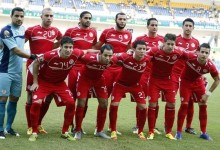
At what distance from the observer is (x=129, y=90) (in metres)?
7.17

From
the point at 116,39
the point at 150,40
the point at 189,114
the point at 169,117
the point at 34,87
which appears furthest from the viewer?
the point at 189,114

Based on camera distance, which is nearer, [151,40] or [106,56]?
[106,56]

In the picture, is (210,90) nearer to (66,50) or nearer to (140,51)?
(140,51)

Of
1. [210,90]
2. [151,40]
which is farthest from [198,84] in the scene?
[151,40]

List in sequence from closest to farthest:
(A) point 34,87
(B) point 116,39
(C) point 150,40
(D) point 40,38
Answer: (A) point 34,87, (D) point 40,38, (B) point 116,39, (C) point 150,40

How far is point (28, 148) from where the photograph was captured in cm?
579

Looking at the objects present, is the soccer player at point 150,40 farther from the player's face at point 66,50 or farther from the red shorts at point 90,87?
the player's face at point 66,50

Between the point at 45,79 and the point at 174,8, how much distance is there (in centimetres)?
3369

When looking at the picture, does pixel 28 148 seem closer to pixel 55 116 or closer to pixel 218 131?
pixel 55 116

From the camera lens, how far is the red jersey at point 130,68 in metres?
6.93

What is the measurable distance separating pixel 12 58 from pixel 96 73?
1498 millimetres

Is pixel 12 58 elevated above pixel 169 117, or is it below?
above

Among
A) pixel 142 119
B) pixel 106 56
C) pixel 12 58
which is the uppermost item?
pixel 106 56

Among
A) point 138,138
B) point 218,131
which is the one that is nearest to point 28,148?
point 138,138
